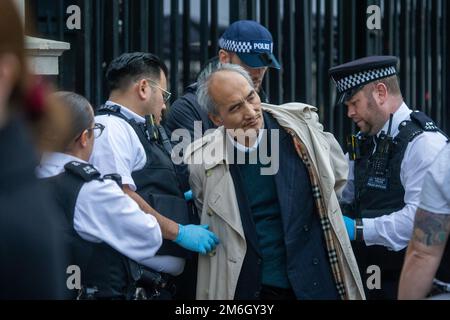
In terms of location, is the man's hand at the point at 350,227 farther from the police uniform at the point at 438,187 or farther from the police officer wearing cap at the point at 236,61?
the police uniform at the point at 438,187

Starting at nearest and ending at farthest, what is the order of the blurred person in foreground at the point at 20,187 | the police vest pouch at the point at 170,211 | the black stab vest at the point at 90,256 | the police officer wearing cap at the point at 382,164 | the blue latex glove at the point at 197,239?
the blurred person in foreground at the point at 20,187
the black stab vest at the point at 90,256
the blue latex glove at the point at 197,239
the police vest pouch at the point at 170,211
the police officer wearing cap at the point at 382,164

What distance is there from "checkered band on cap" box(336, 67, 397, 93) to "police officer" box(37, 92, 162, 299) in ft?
4.37

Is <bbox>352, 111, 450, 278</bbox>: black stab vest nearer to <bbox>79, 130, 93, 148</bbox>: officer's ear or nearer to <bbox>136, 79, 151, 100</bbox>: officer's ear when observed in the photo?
<bbox>136, 79, 151, 100</bbox>: officer's ear

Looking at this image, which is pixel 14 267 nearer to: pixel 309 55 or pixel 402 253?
pixel 402 253

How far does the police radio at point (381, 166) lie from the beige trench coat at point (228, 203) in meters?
0.44

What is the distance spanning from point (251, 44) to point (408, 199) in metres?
1.08

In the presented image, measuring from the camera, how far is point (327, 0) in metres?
5.90

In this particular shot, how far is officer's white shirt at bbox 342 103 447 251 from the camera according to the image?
4074 mm

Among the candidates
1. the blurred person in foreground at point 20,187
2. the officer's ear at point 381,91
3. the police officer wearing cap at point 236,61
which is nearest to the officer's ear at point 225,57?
the police officer wearing cap at point 236,61

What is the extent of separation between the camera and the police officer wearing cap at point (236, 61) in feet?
14.3

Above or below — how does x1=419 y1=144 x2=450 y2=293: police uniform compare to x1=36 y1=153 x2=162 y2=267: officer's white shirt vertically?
above

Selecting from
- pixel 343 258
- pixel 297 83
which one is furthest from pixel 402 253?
pixel 297 83

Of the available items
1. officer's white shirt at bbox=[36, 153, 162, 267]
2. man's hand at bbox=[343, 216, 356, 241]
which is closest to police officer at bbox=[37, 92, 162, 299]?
officer's white shirt at bbox=[36, 153, 162, 267]

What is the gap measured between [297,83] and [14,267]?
437 centimetres
